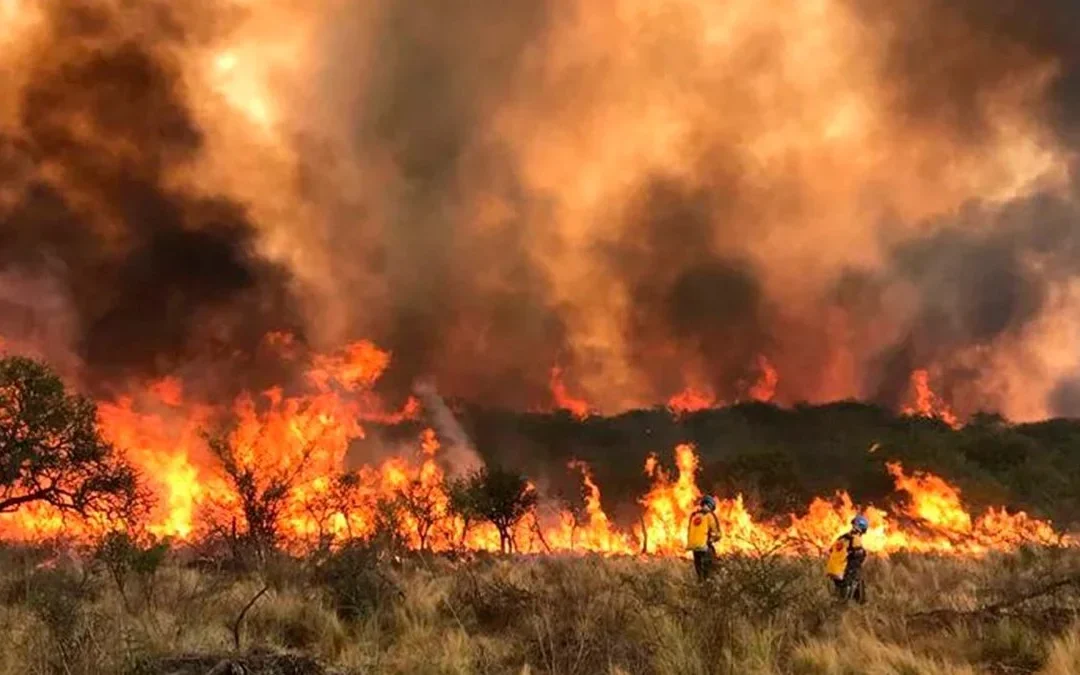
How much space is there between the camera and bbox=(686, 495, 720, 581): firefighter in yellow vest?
18.9 metres

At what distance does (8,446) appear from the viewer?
2497 cm

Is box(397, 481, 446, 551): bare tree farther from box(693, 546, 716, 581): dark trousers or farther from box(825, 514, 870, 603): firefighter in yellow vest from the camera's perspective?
box(825, 514, 870, 603): firefighter in yellow vest

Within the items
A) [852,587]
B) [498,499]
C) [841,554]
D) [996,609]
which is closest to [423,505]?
[498,499]

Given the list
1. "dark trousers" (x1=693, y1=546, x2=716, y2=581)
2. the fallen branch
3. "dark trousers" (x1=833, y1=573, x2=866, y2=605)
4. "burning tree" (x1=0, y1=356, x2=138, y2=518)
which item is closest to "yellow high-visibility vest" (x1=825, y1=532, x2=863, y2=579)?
"dark trousers" (x1=833, y1=573, x2=866, y2=605)

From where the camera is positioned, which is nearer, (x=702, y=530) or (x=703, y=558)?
(x=703, y=558)

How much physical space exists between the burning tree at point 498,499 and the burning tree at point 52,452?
735 inches

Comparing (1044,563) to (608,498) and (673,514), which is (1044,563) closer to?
(673,514)

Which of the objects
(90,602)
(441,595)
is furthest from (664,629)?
(90,602)

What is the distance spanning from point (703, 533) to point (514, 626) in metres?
7.61

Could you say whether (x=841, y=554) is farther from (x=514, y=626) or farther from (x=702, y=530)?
(x=514, y=626)

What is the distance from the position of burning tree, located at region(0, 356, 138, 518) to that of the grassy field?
9.59m

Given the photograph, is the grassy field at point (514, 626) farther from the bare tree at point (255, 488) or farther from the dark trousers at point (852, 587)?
the bare tree at point (255, 488)

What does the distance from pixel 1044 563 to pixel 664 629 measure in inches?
578

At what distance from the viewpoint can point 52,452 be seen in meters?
25.9
